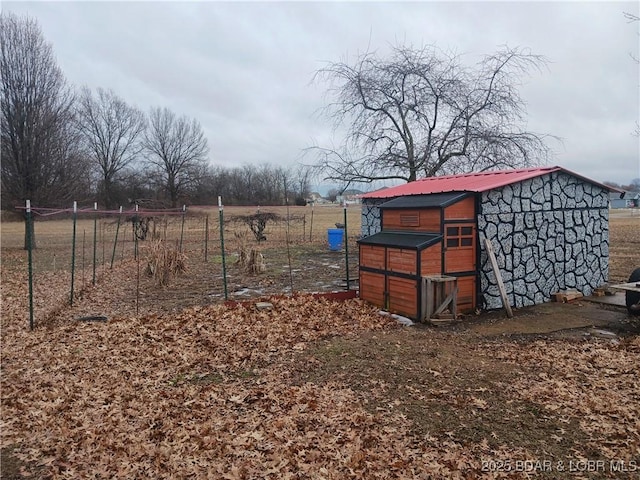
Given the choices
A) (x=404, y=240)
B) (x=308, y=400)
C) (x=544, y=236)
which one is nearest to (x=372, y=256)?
(x=404, y=240)

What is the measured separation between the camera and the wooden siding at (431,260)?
7.45 m

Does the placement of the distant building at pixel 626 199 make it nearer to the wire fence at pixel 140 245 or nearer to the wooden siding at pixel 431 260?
the wooden siding at pixel 431 260

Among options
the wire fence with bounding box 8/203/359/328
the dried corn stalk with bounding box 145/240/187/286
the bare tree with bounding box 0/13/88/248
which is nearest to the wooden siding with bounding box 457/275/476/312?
the wire fence with bounding box 8/203/359/328

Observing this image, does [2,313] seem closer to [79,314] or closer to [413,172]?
[79,314]

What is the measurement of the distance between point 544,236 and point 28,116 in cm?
1807

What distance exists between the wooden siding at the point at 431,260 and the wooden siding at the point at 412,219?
380mm

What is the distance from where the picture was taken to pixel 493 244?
8125mm

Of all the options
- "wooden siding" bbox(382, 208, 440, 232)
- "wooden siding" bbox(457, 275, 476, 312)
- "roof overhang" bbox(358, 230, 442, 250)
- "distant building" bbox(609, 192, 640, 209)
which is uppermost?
"distant building" bbox(609, 192, 640, 209)

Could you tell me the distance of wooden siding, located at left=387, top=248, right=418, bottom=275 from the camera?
7500 mm

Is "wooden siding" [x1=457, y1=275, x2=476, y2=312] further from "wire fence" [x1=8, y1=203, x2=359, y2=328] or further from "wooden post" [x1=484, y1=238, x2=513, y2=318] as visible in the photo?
"wire fence" [x1=8, y1=203, x2=359, y2=328]

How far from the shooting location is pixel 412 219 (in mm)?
8211

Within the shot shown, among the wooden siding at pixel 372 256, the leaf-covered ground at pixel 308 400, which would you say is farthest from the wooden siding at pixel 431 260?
the leaf-covered ground at pixel 308 400

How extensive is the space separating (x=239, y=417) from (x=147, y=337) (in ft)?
9.08

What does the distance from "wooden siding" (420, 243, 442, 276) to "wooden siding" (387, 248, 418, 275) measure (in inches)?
4.8
